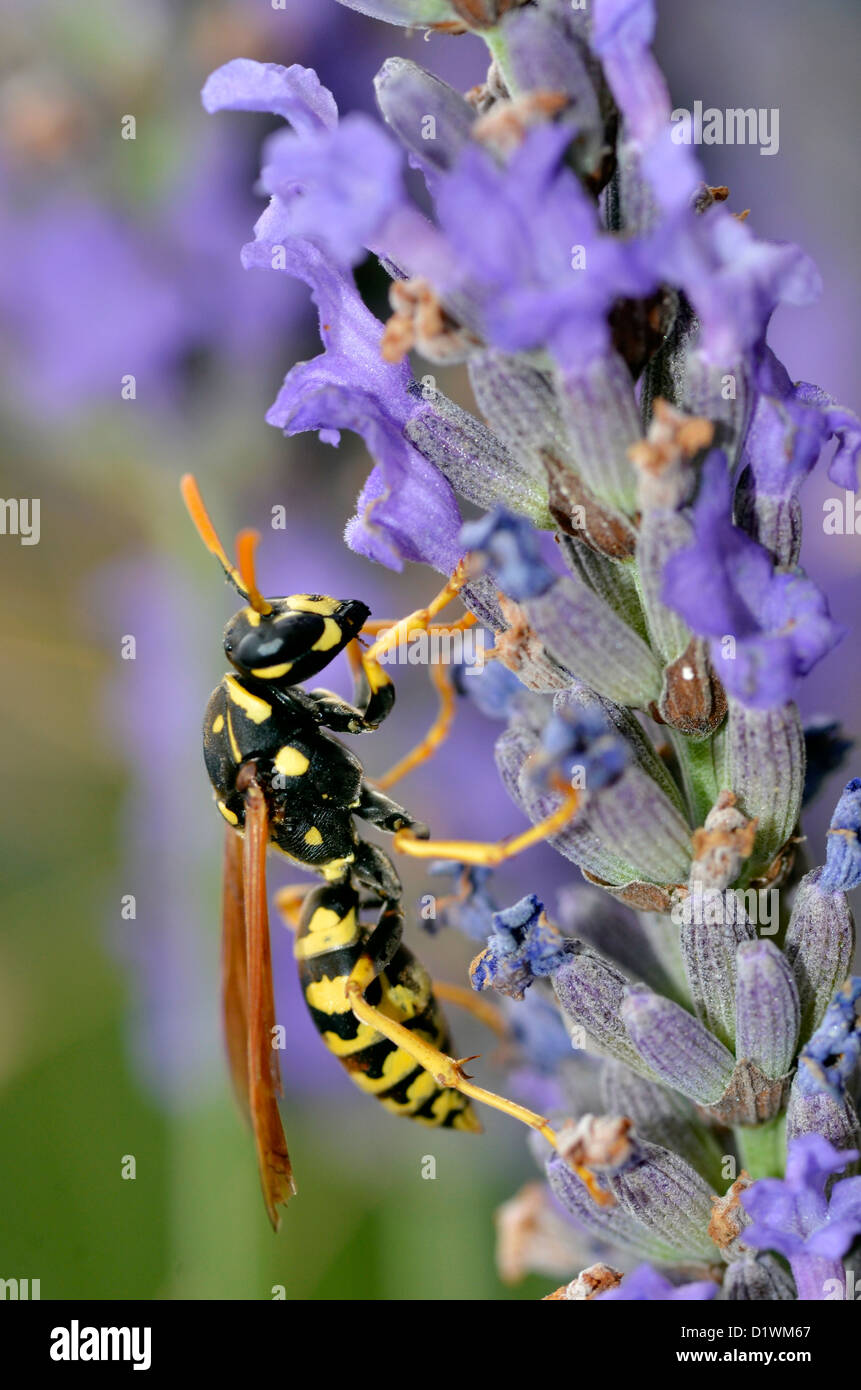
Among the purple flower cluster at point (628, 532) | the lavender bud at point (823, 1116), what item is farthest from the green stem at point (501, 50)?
the lavender bud at point (823, 1116)

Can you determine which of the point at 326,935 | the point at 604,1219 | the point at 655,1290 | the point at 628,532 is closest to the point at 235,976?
the point at 326,935

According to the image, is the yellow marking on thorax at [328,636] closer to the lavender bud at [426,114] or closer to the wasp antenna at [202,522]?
the wasp antenna at [202,522]

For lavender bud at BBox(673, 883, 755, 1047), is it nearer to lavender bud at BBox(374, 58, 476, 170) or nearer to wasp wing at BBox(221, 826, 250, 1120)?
lavender bud at BBox(374, 58, 476, 170)
